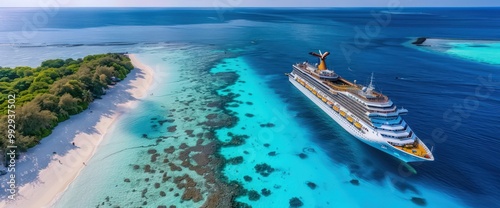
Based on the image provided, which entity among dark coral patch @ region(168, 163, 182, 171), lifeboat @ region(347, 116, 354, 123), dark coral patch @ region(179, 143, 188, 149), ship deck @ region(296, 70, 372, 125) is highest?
ship deck @ region(296, 70, 372, 125)

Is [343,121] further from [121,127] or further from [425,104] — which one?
[121,127]

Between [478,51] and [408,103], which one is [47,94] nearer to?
[408,103]

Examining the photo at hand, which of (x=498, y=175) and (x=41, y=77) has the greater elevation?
(x=41, y=77)

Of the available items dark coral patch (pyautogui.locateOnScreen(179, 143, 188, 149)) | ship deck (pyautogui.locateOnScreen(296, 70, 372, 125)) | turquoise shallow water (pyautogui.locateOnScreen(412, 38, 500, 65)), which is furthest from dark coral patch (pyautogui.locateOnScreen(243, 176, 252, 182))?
turquoise shallow water (pyautogui.locateOnScreen(412, 38, 500, 65))

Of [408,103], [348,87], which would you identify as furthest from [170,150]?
[408,103]

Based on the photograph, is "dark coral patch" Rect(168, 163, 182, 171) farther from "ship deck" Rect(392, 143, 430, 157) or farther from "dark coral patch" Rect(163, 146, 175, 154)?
"ship deck" Rect(392, 143, 430, 157)

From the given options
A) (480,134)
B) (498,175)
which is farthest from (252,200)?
(480,134)

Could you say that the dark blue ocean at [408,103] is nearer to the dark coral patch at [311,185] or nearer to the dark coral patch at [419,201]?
the dark coral patch at [419,201]
